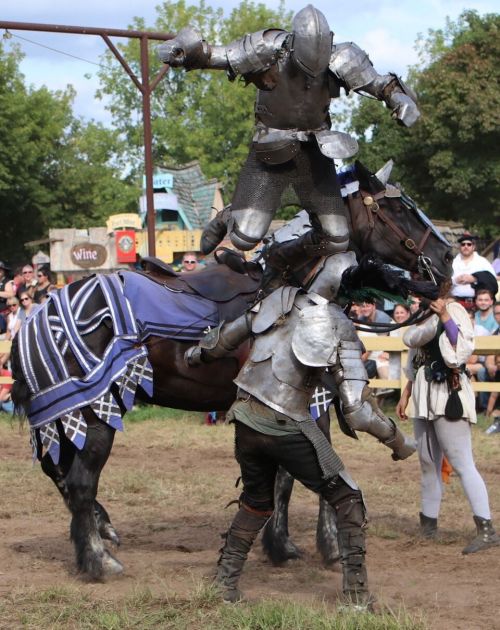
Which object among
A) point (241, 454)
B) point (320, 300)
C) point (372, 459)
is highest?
point (320, 300)

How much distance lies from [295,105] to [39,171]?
34.0m

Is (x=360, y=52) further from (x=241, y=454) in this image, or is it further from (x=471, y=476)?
(x=471, y=476)

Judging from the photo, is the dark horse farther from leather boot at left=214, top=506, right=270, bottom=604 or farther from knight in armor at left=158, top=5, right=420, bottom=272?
leather boot at left=214, top=506, right=270, bottom=604

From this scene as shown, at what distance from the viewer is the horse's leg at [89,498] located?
5816mm

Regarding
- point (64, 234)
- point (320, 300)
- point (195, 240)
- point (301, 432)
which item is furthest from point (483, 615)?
point (64, 234)

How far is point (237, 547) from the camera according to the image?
5.02m

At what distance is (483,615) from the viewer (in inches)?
195

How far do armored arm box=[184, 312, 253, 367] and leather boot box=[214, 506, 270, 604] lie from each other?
2.59 ft

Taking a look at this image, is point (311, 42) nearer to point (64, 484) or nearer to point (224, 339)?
point (224, 339)

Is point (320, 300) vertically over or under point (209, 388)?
over

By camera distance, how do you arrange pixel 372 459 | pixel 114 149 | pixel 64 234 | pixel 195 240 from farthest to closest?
pixel 114 149 < pixel 64 234 < pixel 195 240 < pixel 372 459

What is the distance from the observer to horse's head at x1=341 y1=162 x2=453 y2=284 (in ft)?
21.0

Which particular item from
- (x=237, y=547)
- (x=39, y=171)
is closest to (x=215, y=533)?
(x=237, y=547)

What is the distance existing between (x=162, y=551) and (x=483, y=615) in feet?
7.90
